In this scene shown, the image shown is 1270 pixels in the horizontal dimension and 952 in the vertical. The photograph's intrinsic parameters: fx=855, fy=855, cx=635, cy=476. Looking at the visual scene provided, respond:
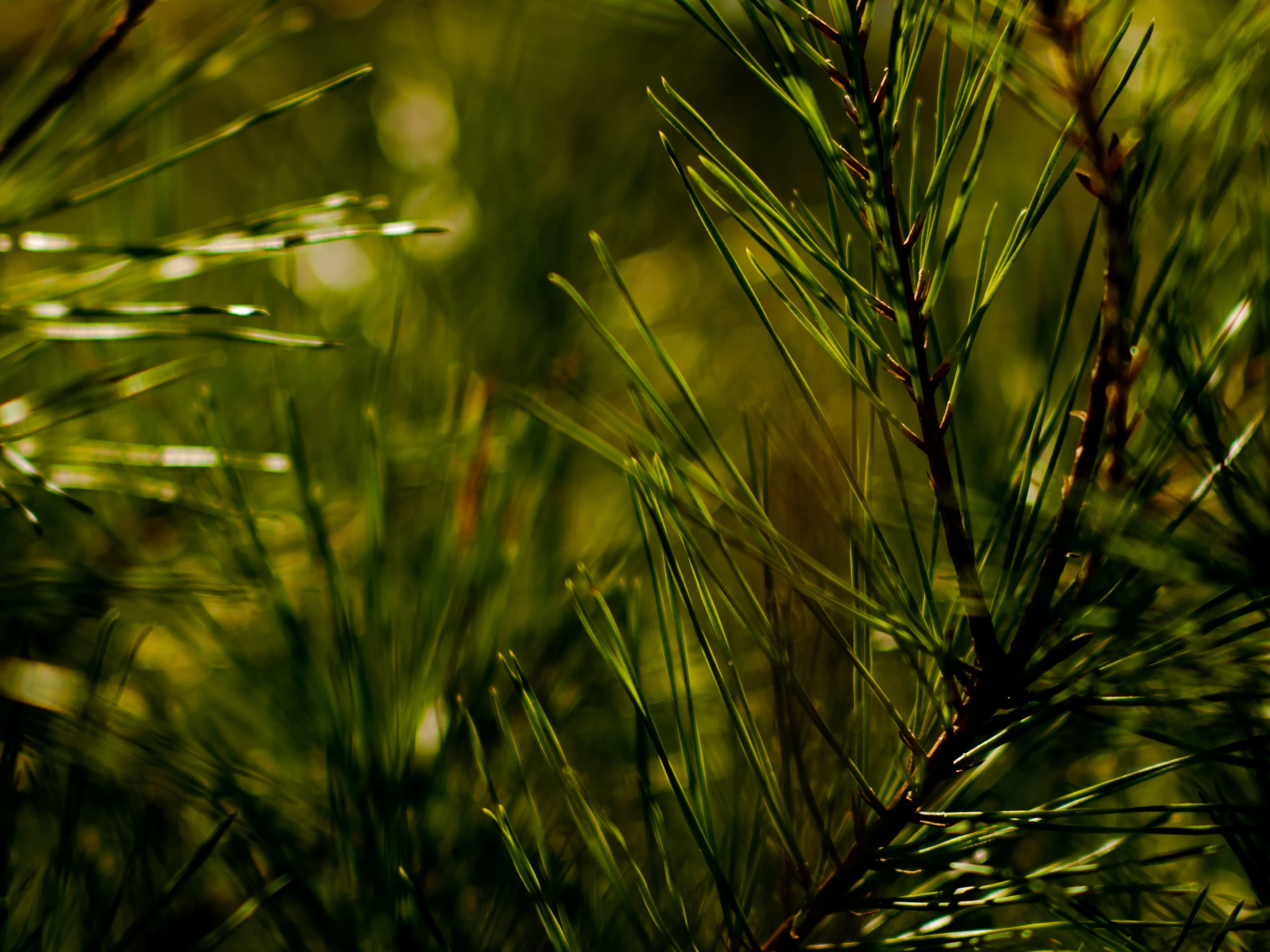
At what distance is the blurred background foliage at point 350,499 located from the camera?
1.05ft

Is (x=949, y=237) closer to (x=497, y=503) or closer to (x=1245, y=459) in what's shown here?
(x=1245, y=459)

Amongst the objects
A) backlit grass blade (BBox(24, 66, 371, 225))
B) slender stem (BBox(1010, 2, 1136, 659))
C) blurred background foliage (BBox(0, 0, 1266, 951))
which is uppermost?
slender stem (BBox(1010, 2, 1136, 659))

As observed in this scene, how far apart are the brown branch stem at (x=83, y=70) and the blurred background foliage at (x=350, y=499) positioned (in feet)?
0.12

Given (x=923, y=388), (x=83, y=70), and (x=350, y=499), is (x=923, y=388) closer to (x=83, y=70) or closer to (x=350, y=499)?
(x=83, y=70)

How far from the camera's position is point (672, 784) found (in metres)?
0.24

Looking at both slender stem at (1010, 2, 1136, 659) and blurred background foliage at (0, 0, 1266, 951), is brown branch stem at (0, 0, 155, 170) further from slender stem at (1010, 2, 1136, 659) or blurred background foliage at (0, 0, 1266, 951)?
slender stem at (1010, 2, 1136, 659)

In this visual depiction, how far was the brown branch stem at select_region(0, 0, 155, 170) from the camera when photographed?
271 mm

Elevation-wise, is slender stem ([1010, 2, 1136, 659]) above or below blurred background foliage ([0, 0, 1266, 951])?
above

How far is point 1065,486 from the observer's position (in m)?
0.20

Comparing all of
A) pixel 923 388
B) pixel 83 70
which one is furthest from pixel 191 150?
pixel 923 388

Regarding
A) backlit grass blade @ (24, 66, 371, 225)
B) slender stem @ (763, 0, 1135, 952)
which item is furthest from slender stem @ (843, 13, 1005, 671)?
backlit grass blade @ (24, 66, 371, 225)

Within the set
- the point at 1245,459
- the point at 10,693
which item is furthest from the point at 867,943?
the point at 10,693

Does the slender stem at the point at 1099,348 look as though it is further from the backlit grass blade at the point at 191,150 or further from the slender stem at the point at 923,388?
the backlit grass blade at the point at 191,150

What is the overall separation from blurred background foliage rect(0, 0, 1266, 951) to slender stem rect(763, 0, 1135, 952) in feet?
0.13
